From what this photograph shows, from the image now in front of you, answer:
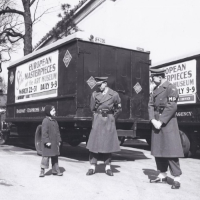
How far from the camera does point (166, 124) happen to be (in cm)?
531

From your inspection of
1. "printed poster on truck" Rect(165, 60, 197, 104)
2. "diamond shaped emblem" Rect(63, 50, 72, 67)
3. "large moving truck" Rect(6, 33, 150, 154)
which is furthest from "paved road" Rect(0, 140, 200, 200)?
"printed poster on truck" Rect(165, 60, 197, 104)

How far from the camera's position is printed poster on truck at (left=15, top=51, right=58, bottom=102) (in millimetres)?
8758

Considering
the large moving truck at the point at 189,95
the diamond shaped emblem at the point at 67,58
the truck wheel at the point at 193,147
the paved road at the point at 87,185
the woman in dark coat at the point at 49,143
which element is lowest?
the paved road at the point at 87,185

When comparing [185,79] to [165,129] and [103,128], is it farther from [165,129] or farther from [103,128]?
[165,129]

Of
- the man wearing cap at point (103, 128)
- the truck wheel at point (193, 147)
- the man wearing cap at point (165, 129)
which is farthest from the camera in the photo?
the truck wheel at point (193, 147)

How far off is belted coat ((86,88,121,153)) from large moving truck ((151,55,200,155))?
129 inches

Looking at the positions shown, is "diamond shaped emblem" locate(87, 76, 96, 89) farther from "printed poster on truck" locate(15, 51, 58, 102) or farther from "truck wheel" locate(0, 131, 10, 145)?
"truck wheel" locate(0, 131, 10, 145)

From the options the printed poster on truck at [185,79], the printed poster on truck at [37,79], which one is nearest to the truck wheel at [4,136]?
the printed poster on truck at [37,79]

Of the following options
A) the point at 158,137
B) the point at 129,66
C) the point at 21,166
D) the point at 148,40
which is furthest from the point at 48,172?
the point at 148,40

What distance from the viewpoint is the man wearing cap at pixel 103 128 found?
6.16 metres

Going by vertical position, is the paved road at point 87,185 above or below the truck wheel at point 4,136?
below

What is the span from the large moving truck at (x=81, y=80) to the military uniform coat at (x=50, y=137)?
5.06 ft

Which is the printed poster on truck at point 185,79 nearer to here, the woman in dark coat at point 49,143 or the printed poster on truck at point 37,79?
the printed poster on truck at point 37,79

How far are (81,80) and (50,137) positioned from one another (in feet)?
6.72
